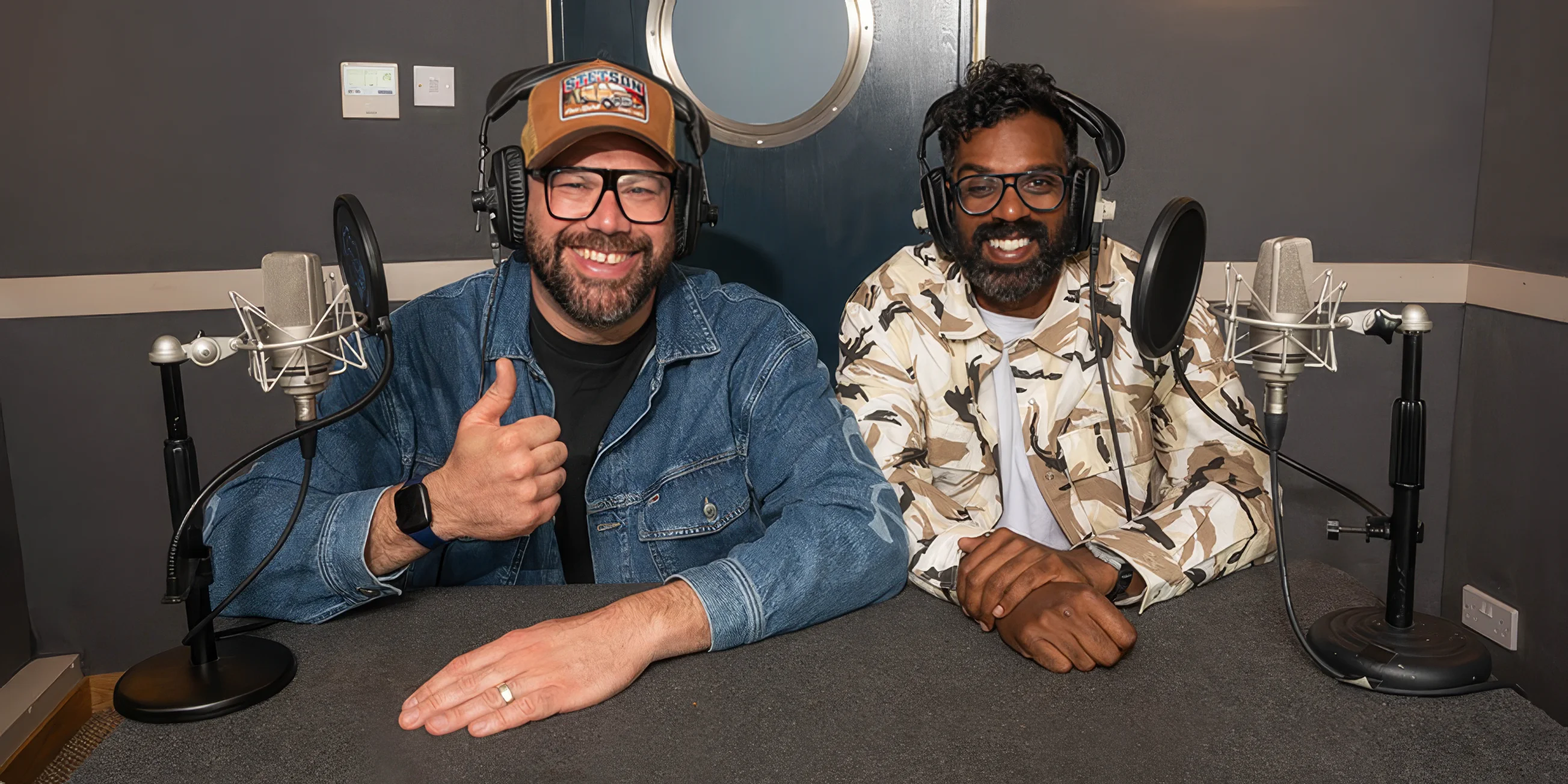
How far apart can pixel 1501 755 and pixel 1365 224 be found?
8.42ft

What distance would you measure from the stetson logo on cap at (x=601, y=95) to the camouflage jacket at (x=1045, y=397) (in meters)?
0.58

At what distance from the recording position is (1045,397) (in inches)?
75.3

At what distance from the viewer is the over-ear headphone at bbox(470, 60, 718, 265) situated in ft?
5.56

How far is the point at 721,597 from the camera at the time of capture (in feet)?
4.19

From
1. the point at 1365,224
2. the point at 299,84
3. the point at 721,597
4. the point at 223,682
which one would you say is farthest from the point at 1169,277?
the point at 299,84

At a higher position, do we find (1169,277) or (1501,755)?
(1169,277)

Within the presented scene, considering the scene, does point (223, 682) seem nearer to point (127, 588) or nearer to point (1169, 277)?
point (1169, 277)

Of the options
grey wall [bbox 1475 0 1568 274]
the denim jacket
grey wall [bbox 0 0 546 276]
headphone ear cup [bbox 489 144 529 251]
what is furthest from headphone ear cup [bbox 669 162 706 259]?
grey wall [bbox 1475 0 1568 274]

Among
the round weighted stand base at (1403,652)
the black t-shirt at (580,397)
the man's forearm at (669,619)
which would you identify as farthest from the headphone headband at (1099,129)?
the man's forearm at (669,619)

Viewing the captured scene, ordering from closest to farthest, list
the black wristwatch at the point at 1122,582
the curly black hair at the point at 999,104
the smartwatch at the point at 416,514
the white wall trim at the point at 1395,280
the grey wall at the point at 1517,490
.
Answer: the smartwatch at the point at 416,514, the black wristwatch at the point at 1122,582, the curly black hair at the point at 999,104, the grey wall at the point at 1517,490, the white wall trim at the point at 1395,280

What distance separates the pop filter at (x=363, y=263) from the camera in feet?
3.93

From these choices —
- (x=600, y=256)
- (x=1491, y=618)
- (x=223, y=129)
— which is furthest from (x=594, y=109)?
(x=1491, y=618)

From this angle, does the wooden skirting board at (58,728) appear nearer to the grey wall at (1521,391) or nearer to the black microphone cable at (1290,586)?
the black microphone cable at (1290,586)

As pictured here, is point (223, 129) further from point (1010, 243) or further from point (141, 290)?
point (1010, 243)
